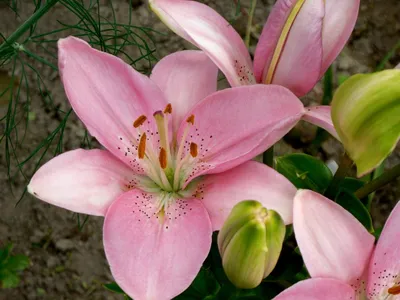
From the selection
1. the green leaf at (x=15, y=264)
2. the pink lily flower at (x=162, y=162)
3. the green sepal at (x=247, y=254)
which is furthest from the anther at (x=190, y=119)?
the green leaf at (x=15, y=264)

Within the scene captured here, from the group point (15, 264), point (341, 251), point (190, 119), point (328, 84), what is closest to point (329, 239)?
point (341, 251)

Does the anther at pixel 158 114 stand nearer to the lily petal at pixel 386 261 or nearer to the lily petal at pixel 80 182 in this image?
the lily petal at pixel 80 182

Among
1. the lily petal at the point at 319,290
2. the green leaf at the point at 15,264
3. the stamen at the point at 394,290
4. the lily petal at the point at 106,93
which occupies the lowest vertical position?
the green leaf at the point at 15,264

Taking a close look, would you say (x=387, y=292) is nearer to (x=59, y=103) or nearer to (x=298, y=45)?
(x=298, y=45)

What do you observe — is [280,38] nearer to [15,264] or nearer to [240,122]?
[240,122]

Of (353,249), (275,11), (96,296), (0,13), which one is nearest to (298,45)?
(275,11)

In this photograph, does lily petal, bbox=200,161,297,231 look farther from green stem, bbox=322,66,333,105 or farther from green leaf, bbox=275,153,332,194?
green stem, bbox=322,66,333,105
